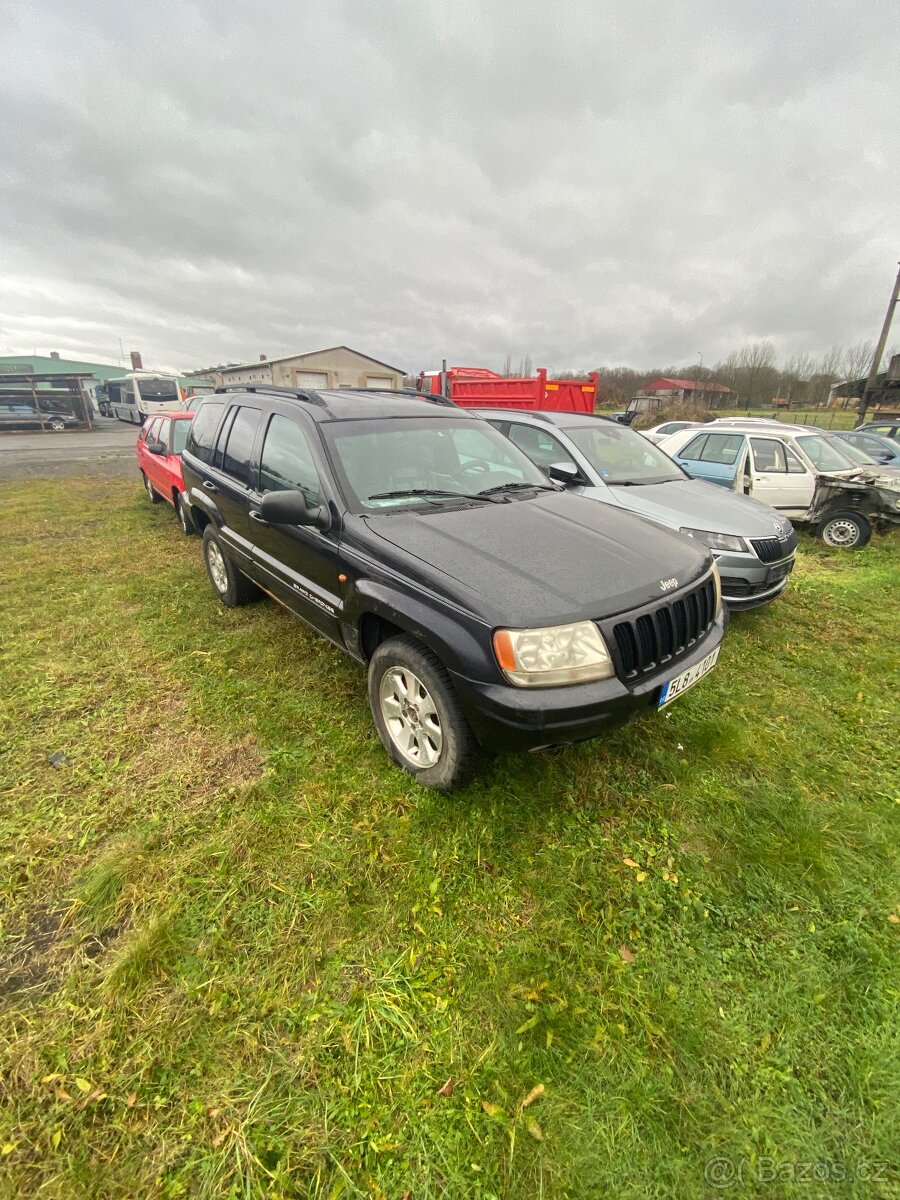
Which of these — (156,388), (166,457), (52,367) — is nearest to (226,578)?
(166,457)

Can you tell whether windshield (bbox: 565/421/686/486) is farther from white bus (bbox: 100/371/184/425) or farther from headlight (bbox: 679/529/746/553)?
white bus (bbox: 100/371/184/425)

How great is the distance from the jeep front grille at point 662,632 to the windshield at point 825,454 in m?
6.56

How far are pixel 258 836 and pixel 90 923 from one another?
64 centimetres

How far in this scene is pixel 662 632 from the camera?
7.49 feet

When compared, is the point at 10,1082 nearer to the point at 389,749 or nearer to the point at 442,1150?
the point at 442,1150

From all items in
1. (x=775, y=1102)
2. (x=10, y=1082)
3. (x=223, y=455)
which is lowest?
(x=775, y=1102)

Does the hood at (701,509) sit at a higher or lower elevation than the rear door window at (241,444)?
lower

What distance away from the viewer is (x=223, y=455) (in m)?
4.14

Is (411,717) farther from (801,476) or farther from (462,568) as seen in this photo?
(801,476)

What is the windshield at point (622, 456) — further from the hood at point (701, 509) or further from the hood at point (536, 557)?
the hood at point (536, 557)

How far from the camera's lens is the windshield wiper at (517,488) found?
3.14 meters

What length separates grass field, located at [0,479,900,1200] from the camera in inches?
53.5

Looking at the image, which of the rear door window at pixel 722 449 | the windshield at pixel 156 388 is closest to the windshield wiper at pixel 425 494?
the rear door window at pixel 722 449

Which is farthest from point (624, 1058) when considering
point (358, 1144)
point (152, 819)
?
point (152, 819)
